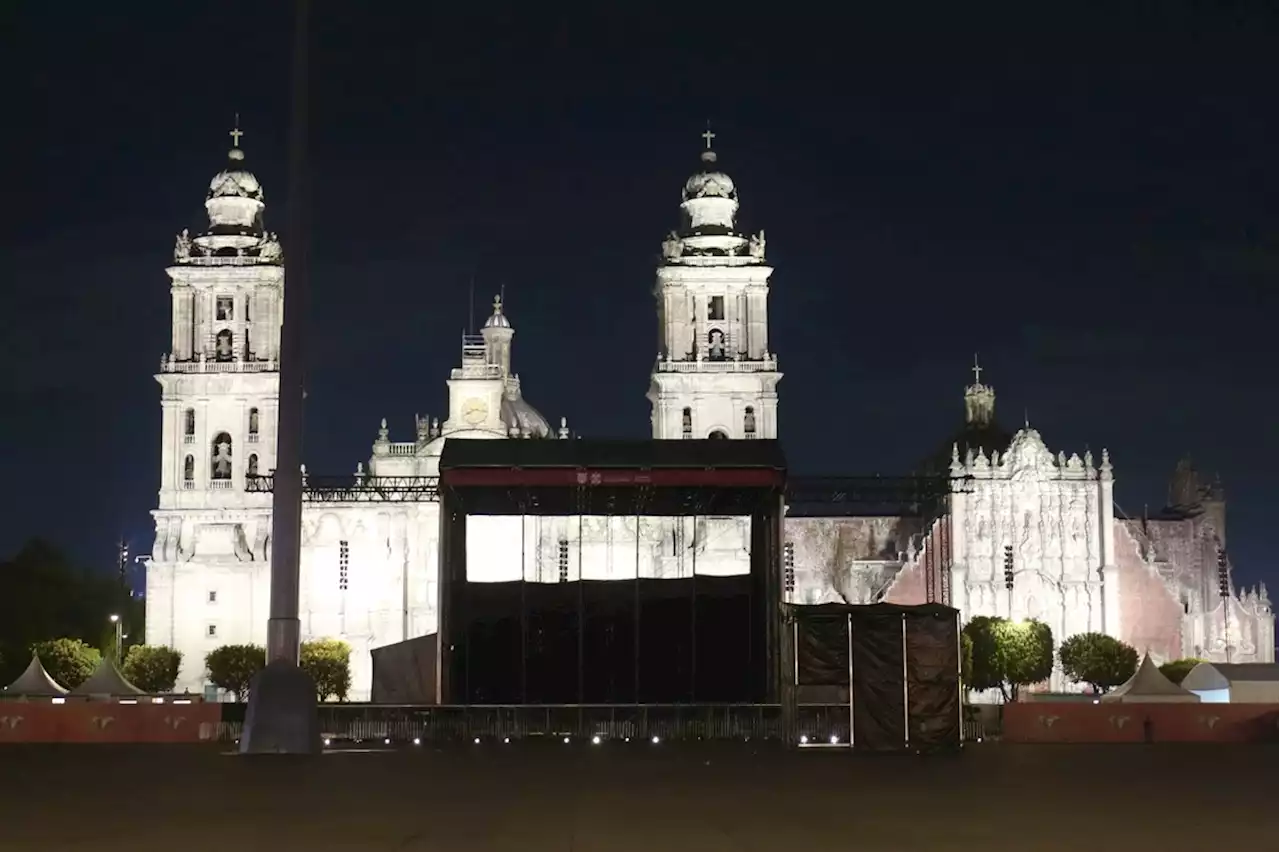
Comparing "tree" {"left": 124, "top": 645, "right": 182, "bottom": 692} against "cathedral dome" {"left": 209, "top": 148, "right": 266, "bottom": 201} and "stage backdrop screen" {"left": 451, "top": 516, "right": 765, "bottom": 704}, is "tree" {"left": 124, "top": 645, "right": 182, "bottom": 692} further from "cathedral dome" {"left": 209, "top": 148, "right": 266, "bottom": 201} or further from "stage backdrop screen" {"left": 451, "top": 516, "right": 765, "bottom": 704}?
"stage backdrop screen" {"left": 451, "top": 516, "right": 765, "bottom": 704}

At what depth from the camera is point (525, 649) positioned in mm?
43500

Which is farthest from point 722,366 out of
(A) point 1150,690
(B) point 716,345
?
(A) point 1150,690

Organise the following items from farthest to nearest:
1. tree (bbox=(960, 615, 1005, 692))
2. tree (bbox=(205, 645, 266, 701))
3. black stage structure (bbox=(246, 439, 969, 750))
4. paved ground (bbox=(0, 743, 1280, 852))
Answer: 1. tree (bbox=(205, 645, 266, 701))
2. tree (bbox=(960, 615, 1005, 692))
3. black stage structure (bbox=(246, 439, 969, 750))
4. paved ground (bbox=(0, 743, 1280, 852))

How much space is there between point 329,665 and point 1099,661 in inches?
1446

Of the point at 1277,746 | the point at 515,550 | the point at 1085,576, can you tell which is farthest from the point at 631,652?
the point at 1085,576

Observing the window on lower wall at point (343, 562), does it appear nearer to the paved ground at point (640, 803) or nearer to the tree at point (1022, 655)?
the tree at point (1022, 655)

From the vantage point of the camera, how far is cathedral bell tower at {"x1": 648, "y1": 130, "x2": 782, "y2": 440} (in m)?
96.1

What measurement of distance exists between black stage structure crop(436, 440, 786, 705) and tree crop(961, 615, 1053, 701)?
154 ft

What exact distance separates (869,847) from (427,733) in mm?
25624

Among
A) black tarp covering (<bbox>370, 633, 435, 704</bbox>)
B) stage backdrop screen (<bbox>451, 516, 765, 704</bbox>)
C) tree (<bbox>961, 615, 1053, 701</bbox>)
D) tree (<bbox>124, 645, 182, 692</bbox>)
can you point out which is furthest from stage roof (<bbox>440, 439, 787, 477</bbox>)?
tree (<bbox>124, 645, 182, 692</bbox>)

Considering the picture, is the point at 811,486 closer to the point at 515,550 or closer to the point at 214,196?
the point at 515,550

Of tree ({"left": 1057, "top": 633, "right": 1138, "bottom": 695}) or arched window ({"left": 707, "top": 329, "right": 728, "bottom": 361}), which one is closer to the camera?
tree ({"left": 1057, "top": 633, "right": 1138, "bottom": 695})

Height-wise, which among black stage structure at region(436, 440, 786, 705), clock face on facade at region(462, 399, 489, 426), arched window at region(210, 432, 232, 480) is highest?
clock face on facade at region(462, 399, 489, 426)

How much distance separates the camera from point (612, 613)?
43500 millimetres
